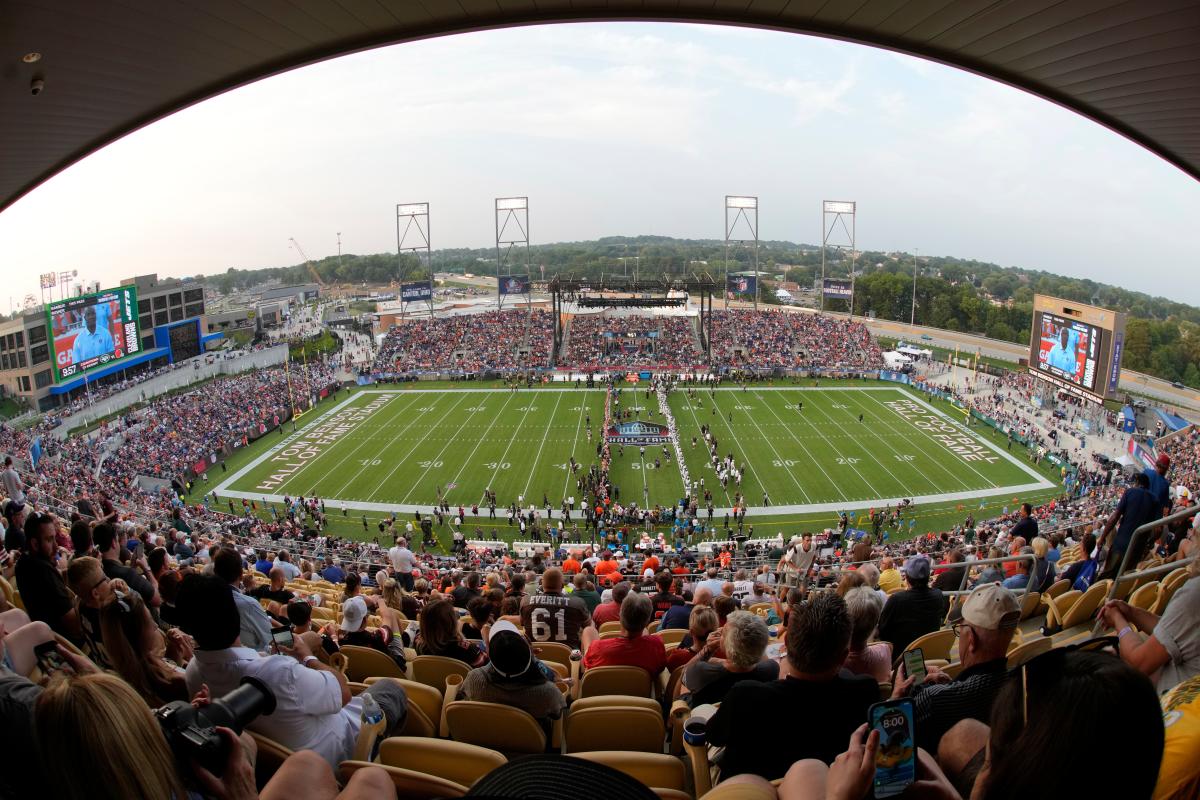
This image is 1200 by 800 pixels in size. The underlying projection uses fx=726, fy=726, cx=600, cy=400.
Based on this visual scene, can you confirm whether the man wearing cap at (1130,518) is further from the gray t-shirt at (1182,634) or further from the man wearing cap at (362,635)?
the man wearing cap at (362,635)

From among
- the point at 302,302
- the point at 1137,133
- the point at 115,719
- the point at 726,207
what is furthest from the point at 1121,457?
the point at 302,302

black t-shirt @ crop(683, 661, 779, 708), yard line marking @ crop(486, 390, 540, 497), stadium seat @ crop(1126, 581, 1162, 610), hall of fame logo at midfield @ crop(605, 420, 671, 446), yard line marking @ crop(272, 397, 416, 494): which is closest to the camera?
black t-shirt @ crop(683, 661, 779, 708)

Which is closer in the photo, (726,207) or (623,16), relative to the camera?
(623,16)

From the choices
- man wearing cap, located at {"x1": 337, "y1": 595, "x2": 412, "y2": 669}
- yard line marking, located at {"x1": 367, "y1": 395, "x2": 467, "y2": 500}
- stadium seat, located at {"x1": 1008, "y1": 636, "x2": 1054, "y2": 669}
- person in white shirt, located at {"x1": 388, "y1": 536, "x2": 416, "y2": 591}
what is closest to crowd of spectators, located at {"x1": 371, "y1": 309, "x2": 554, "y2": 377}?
yard line marking, located at {"x1": 367, "y1": 395, "x2": 467, "y2": 500}

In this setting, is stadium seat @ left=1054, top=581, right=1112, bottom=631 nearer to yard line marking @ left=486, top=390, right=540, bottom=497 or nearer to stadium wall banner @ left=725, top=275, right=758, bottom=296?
yard line marking @ left=486, top=390, right=540, bottom=497

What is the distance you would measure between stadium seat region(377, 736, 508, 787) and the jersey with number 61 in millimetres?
3263

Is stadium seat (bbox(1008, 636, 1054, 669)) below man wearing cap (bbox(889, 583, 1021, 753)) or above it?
below

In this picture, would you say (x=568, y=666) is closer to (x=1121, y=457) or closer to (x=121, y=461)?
(x=121, y=461)

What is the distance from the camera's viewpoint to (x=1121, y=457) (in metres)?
32.3

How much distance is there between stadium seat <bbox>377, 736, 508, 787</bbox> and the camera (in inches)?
113

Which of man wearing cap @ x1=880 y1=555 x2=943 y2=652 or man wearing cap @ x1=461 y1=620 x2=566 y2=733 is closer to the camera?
man wearing cap @ x1=461 y1=620 x2=566 y2=733

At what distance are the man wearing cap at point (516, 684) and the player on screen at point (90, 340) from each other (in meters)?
46.1

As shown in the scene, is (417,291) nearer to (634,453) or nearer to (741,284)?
(741,284)

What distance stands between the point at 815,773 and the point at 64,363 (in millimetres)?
48019
